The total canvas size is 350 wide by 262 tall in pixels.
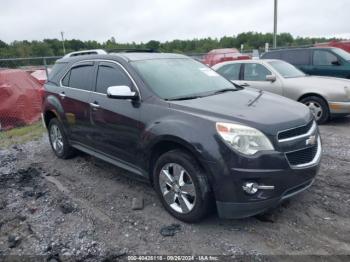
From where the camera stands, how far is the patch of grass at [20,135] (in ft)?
25.7

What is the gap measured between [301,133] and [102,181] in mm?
2904

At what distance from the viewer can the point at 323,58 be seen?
10.4m

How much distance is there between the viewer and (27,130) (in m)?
8.95

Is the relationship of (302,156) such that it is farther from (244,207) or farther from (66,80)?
(66,80)

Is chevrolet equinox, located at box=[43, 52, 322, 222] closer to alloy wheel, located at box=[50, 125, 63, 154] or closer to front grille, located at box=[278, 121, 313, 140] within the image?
front grille, located at box=[278, 121, 313, 140]

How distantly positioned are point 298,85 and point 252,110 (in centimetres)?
481

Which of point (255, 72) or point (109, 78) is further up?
point (109, 78)

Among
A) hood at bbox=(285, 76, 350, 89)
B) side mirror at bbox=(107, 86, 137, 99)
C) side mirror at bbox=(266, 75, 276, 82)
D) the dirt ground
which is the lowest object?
the dirt ground

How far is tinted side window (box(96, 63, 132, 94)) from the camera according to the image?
4.36 metres

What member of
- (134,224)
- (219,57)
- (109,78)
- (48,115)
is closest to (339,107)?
(109,78)

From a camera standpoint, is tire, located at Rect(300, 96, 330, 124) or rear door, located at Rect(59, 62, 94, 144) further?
tire, located at Rect(300, 96, 330, 124)

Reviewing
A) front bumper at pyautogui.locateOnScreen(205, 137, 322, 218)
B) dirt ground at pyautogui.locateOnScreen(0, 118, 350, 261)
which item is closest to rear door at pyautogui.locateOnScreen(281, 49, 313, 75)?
dirt ground at pyautogui.locateOnScreen(0, 118, 350, 261)

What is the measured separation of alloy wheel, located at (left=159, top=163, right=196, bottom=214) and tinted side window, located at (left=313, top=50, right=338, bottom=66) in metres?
8.37

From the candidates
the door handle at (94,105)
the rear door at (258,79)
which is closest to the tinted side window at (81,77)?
the door handle at (94,105)
